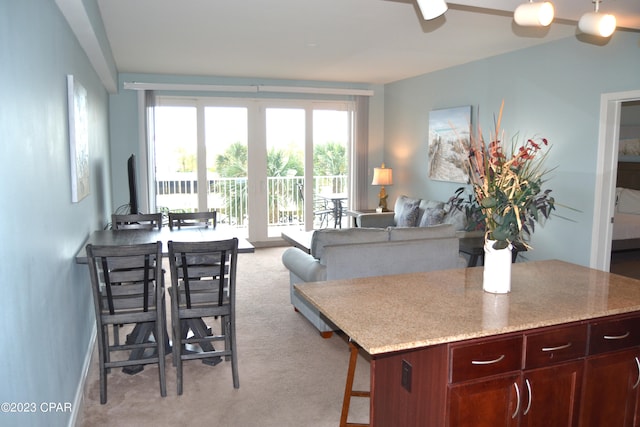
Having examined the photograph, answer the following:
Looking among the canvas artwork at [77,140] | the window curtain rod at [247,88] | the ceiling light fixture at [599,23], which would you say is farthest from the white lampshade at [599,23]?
the window curtain rod at [247,88]

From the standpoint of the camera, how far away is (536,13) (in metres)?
2.79

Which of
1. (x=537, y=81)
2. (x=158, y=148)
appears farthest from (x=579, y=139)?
(x=158, y=148)

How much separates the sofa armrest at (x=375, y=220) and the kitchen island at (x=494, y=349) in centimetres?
460

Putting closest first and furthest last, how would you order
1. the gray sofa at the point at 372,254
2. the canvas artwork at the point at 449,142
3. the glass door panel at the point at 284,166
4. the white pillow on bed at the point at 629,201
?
the gray sofa at the point at 372,254, the canvas artwork at the point at 449,142, the white pillow on bed at the point at 629,201, the glass door panel at the point at 284,166

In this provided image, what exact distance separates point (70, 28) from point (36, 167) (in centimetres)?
161

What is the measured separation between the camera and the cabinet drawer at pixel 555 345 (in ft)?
6.70

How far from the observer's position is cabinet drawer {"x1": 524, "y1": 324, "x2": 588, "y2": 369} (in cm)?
204

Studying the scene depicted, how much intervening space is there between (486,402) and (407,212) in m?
5.07

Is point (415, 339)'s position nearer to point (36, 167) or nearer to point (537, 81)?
point (36, 167)

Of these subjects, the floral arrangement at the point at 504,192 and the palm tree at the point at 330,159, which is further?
the palm tree at the point at 330,159

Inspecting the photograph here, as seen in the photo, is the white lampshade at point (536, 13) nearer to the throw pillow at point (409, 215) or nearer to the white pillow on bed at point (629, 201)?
the throw pillow at point (409, 215)

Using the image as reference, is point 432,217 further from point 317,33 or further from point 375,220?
point 317,33

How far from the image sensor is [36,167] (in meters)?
2.22

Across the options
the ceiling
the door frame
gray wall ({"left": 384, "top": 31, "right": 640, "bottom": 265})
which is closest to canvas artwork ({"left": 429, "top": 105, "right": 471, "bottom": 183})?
gray wall ({"left": 384, "top": 31, "right": 640, "bottom": 265})
